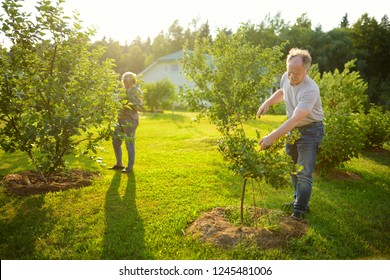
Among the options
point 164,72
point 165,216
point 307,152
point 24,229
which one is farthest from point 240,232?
point 164,72

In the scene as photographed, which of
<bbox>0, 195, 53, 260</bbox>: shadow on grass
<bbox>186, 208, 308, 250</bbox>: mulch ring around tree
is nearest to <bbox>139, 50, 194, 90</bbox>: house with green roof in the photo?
<bbox>0, 195, 53, 260</bbox>: shadow on grass

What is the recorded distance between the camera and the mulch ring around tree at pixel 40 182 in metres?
5.91

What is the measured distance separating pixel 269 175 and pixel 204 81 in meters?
4.61

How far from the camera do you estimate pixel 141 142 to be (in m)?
12.0

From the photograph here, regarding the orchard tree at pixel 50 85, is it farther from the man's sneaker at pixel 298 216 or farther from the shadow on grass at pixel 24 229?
the man's sneaker at pixel 298 216

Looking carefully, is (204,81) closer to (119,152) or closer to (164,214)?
(119,152)

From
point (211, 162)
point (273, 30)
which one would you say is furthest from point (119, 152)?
point (273, 30)

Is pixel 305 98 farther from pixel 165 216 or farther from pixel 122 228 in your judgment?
pixel 122 228

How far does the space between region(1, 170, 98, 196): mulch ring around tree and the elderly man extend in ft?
13.2

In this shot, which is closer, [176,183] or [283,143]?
[283,143]

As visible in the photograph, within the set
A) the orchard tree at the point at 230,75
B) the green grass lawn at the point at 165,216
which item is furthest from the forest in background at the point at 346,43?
the green grass lawn at the point at 165,216

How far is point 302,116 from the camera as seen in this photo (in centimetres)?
396

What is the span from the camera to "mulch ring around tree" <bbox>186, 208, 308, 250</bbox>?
402 centimetres

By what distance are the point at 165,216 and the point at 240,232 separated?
4.41 ft
